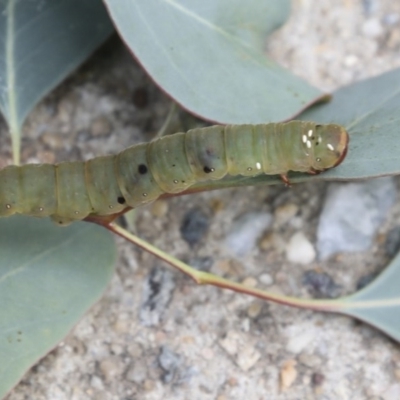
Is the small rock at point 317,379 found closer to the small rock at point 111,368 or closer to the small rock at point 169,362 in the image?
the small rock at point 169,362

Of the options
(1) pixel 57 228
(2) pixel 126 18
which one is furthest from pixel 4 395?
(2) pixel 126 18

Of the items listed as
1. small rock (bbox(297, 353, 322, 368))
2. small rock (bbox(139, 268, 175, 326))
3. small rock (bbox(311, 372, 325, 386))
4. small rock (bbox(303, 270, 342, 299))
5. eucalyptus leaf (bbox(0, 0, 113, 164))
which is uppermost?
eucalyptus leaf (bbox(0, 0, 113, 164))

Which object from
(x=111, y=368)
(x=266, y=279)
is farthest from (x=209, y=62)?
(x=111, y=368)

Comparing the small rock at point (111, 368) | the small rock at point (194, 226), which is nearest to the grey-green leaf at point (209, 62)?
the small rock at point (194, 226)

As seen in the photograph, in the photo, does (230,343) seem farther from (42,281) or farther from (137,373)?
(42,281)

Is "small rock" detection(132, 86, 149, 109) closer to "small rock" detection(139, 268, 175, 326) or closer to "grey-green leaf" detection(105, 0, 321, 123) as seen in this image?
"grey-green leaf" detection(105, 0, 321, 123)

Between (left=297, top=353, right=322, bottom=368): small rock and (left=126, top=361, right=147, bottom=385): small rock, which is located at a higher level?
(left=126, top=361, right=147, bottom=385): small rock

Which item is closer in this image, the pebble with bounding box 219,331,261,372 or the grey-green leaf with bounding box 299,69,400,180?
the grey-green leaf with bounding box 299,69,400,180

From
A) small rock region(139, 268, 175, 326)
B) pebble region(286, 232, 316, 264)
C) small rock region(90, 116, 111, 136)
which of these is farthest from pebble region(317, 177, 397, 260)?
small rock region(90, 116, 111, 136)

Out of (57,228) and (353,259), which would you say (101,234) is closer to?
(57,228)
